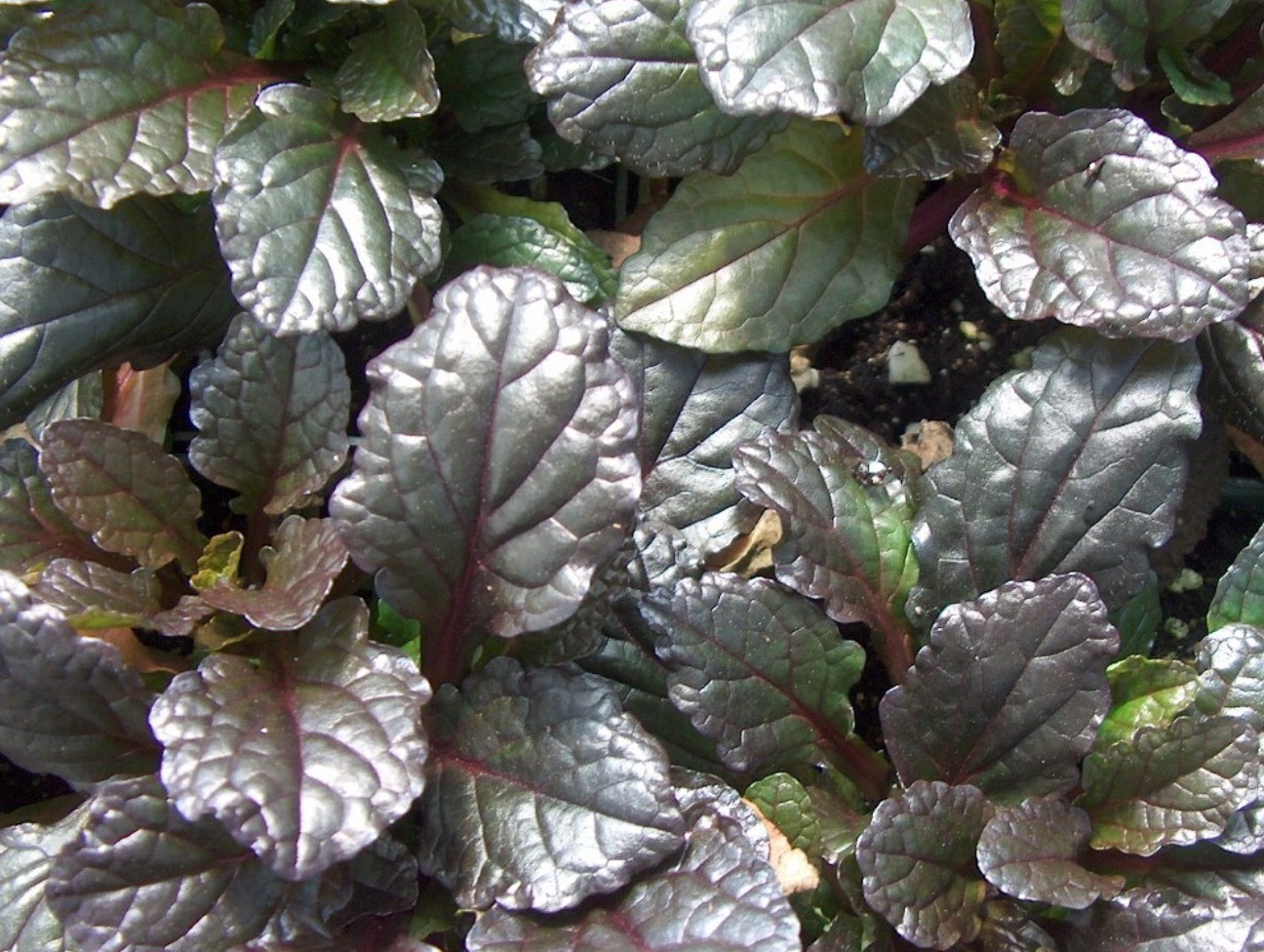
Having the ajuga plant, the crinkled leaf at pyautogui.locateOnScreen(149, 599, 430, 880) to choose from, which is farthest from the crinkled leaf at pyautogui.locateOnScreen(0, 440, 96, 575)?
the crinkled leaf at pyautogui.locateOnScreen(149, 599, 430, 880)

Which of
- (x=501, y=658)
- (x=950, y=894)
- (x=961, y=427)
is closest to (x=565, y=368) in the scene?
(x=501, y=658)

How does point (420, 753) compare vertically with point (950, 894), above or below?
above

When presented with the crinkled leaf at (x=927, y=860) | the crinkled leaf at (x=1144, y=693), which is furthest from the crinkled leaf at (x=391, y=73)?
the crinkled leaf at (x=1144, y=693)

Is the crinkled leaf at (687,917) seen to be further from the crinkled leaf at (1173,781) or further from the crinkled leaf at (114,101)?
the crinkled leaf at (114,101)

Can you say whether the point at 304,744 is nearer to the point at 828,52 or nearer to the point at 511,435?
the point at 511,435

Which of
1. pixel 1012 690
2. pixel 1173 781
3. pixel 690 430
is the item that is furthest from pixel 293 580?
pixel 1173 781

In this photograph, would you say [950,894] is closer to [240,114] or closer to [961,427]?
[961,427]
